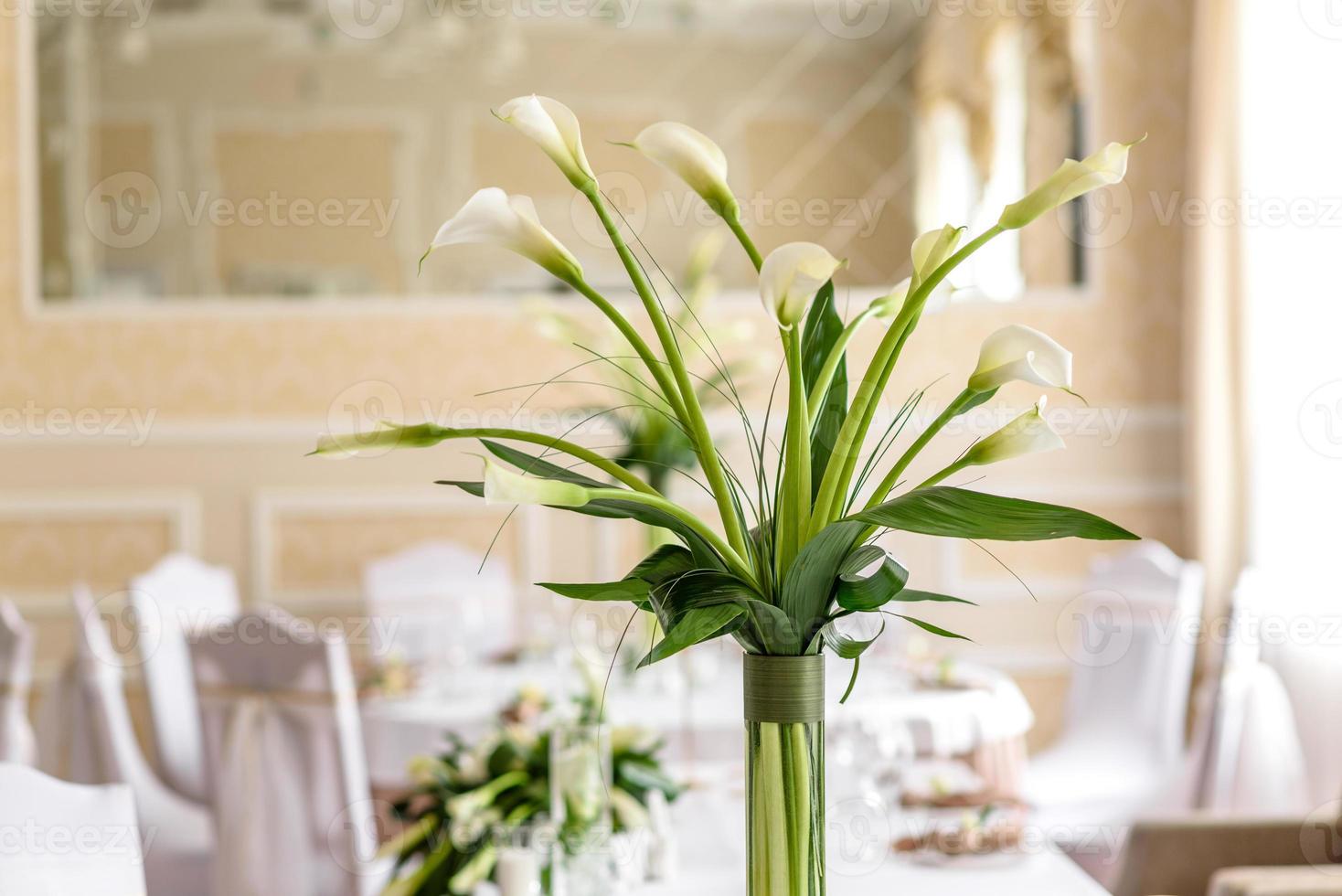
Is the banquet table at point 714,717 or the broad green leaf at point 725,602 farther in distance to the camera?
the banquet table at point 714,717

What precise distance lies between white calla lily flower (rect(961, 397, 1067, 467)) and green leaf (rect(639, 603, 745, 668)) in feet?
0.74

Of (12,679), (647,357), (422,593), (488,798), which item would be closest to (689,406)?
(647,357)

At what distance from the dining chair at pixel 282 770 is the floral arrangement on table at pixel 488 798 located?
45cm

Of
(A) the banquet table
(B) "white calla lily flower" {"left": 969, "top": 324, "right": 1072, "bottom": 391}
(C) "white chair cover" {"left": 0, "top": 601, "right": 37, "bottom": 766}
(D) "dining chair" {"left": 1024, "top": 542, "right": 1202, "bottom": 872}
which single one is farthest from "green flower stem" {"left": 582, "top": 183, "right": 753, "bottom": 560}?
(C) "white chair cover" {"left": 0, "top": 601, "right": 37, "bottom": 766}

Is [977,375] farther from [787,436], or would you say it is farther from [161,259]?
[161,259]

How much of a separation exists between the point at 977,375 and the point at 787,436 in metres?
0.16

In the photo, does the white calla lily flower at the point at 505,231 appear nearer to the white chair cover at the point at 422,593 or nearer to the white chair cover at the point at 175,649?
the white chair cover at the point at 175,649

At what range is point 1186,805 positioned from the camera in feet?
9.13

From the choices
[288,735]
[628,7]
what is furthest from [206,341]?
[288,735]

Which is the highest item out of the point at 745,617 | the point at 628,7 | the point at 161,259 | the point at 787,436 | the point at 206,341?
the point at 628,7

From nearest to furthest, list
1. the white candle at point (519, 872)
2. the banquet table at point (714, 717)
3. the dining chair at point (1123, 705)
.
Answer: the white candle at point (519, 872) < the banquet table at point (714, 717) < the dining chair at point (1123, 705)

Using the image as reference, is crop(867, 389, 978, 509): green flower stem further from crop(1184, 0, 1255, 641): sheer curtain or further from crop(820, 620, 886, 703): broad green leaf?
crop(1184, 0, 1255, 641): sheer curtain

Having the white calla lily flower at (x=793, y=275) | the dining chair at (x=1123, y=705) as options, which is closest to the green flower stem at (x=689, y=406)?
the white calla lily flower at (x=793, y=275)

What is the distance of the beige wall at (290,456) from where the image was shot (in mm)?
4055
